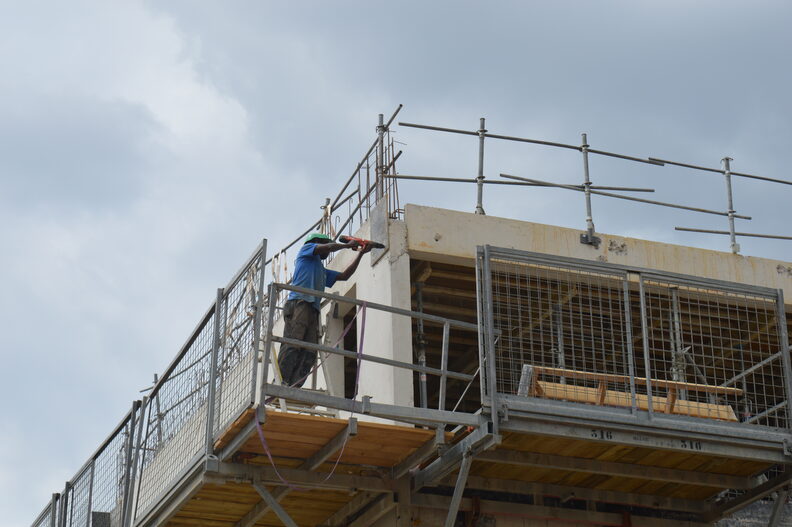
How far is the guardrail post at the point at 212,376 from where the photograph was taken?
42.0 ft

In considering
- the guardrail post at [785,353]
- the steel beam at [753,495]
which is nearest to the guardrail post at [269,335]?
the guardrail post at [785,353]

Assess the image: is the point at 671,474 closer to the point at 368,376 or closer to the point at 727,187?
A: the point at 368,376

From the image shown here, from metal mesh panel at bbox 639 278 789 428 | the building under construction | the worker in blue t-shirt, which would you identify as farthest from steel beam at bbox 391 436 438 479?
metal mesh panel at bbox 639 278 789 428

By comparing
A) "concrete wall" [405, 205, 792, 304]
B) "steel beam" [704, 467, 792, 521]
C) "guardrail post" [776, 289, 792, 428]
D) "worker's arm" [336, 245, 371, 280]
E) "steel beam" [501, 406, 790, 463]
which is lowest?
"steel beam" [704, 467, 792, 521]

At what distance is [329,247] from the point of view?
13914mm

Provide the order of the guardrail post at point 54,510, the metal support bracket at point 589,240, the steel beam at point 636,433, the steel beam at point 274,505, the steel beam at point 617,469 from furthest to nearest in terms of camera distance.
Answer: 1. the guardrail post at point 54,510
2. the metal support bracket at point 589,240
3. the steel beam at point 617,469
4. the steel beam at point 274,505
5. the steel beam at point 636,433

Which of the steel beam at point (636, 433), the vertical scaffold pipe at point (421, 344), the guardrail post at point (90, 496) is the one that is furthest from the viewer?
the guardrail post at point (90, 496)

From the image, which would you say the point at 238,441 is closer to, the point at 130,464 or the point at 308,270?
the point at 308,270

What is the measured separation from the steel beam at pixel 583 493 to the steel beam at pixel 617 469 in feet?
2.65

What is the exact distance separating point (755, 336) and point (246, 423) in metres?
8.77

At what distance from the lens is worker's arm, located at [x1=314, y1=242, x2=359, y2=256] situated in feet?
45.5

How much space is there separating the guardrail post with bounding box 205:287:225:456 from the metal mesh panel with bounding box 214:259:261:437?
0.05 meters

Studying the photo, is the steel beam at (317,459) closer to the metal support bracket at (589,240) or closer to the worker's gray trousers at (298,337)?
the worker's gray trousers at (298,337)

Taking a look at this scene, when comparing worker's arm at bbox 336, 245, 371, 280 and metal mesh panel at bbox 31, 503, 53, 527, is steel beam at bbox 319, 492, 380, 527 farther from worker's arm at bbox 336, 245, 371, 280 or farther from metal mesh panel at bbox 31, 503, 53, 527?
metal mesh panel at bbox 31, 503, 53, 527
